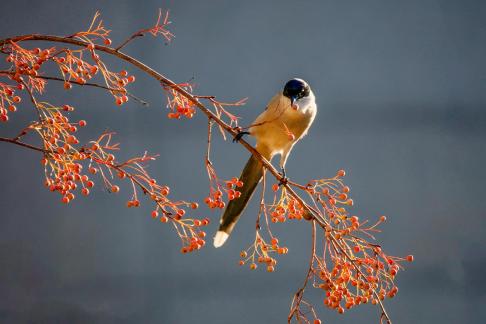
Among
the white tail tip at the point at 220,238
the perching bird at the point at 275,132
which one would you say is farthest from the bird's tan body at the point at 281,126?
the white tail tip at the point at 220,238

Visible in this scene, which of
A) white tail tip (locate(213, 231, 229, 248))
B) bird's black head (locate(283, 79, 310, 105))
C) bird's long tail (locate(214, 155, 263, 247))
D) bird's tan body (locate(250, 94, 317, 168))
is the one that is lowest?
white tail tip (locate(213, 231, 229, 248))

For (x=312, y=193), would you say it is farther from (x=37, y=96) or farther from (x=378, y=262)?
(x=37, y=96)

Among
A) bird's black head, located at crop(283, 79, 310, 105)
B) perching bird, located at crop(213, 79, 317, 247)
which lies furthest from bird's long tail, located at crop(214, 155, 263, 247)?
bird's black head, located at crop(283, 79, 310, 105)

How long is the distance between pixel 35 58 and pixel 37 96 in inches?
70.8

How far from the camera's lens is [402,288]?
113 inches

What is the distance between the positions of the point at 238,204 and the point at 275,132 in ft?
0.99

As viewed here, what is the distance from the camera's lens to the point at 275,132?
7.04ft

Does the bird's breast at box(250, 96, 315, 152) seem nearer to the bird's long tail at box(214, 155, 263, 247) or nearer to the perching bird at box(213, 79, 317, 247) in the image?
the perching bird at box(213, 79, 317, 247)

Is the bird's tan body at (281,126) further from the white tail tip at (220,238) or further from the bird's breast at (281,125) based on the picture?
the white tail tip at (220,238)

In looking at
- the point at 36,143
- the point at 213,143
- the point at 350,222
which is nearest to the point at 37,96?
the point at 36,143

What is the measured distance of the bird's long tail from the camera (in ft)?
6.41

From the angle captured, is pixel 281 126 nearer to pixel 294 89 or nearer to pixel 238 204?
pixel 294 89

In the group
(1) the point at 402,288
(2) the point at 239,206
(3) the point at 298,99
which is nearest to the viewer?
(2) the point at 239,206

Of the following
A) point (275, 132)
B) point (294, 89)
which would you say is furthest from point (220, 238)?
point (294, 89)
